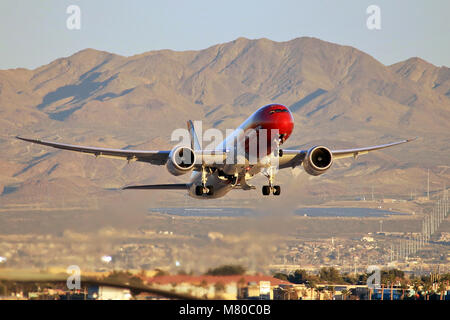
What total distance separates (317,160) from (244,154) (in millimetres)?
5542

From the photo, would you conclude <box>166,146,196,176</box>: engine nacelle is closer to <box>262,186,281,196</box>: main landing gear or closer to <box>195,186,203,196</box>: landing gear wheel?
<box>195,186,203,196</box>: landing gear wheel

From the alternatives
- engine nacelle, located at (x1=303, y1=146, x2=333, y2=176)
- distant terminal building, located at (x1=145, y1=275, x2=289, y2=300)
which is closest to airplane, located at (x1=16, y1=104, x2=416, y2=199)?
engine nacelle, located at (x1=303, y1=146, x2=333, y2=176)

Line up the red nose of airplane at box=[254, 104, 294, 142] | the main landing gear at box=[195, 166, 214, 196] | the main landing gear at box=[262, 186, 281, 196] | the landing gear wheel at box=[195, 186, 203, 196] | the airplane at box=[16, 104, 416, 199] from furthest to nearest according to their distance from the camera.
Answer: the landing gear wheel at box=[195, 186, 203, 196], the main landing gear at box=[262, 186, 281, 196], the main landing gear at box=[195, 166, 214, 196], the airplane at box=[16, 104, 416, 199], the red nose of airplane at box=[254, 104, 294, 142]

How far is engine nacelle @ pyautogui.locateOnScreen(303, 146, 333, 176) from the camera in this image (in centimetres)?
5688

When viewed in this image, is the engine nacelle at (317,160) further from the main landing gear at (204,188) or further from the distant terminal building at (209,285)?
the distant terminal building at (209,285)

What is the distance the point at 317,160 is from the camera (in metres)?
57.4

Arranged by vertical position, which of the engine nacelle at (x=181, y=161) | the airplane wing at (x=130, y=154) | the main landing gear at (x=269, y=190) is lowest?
the main landing gear at (x=269, y=190)

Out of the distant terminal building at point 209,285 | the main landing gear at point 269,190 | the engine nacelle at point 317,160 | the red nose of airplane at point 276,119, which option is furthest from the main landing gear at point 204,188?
the distant terminal building at point 209,285

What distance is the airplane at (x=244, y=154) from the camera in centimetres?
5391

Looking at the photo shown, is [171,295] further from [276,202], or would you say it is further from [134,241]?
[134,241]

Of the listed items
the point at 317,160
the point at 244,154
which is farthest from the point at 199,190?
the point at 317,160
